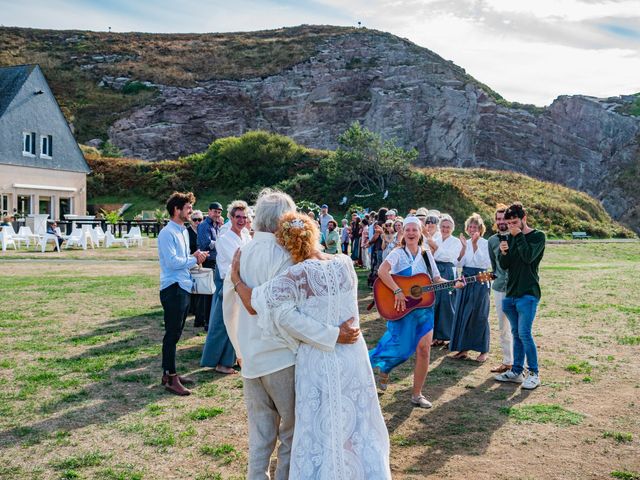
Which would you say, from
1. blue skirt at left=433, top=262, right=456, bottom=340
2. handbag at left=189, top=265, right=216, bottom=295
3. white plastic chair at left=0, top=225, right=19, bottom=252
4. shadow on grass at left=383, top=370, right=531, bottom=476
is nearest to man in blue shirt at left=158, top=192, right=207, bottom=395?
handbag at left=189, top=265, right=216, bottom=295

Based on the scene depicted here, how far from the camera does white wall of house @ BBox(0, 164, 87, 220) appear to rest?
34.5 m

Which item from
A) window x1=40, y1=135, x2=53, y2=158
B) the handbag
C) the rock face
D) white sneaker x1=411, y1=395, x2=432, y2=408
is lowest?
white sneaker x1=411, y1=395, x2=432, y2=408

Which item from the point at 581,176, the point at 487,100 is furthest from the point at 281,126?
the point at 581,176

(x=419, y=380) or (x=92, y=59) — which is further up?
(x=92, y=59)

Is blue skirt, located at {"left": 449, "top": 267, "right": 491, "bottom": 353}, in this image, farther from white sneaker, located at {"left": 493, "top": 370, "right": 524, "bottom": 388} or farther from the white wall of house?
the white wall of house

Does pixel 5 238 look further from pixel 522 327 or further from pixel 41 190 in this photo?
pixel 522 327

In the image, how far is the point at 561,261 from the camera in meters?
23.7

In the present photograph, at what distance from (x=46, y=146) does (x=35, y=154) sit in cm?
111

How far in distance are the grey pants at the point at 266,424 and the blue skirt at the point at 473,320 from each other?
4867 mm

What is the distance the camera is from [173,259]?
6.09 metres

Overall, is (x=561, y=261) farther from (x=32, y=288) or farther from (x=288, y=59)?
(x=288, y=59)

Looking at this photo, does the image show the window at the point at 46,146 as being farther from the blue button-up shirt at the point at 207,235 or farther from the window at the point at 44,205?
the blue button-up shirt at the point at 207,235

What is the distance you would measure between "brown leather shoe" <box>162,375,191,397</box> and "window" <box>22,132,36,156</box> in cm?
3314

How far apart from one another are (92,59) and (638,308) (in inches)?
3193
